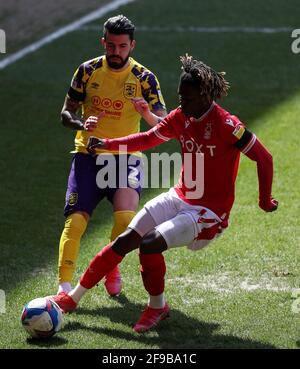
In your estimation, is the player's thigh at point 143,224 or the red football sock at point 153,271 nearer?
the red football sock at point 153,271

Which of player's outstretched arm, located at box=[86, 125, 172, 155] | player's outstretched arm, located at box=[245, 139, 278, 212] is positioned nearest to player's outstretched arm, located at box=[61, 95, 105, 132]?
player's outstretched arm, located at box=[86, 125, 172, 155]

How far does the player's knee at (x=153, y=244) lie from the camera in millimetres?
7691

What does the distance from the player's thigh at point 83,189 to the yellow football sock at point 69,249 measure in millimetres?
126

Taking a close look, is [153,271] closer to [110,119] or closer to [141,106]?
[141,106]

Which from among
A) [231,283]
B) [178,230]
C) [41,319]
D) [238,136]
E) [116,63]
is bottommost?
[41,319]

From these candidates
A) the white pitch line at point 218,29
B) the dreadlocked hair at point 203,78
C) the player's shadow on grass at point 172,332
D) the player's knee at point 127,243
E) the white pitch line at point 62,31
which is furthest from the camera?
the white pitch line at point 218,29

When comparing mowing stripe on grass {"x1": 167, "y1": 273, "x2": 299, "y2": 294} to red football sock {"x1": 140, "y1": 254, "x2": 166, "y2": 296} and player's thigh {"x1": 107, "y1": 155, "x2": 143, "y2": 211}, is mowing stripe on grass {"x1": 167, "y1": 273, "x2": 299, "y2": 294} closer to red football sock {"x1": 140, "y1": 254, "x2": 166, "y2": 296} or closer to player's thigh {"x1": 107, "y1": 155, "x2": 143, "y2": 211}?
player's thigh {"x1": 107, "y1": 155, "x2": 143, "y2": 211}

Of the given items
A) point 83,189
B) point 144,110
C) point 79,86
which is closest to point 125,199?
point 83,189

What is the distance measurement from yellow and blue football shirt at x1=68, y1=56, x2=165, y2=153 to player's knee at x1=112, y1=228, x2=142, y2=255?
1165mm

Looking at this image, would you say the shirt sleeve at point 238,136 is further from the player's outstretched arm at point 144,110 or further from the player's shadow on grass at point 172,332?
the player's shadow on grass at point 172,332

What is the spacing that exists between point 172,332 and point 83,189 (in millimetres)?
1500

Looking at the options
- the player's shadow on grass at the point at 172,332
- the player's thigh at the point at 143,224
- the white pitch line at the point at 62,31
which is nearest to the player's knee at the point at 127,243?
the player's thigh at the point at 143,224

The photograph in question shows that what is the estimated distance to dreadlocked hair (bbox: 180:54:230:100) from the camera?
773 centimetres

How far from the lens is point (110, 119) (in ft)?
29.2
